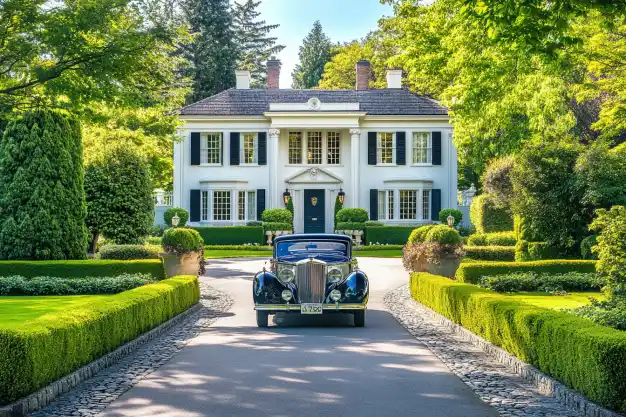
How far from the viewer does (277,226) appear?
38.2 metres

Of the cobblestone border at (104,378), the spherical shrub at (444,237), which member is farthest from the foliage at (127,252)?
the cobblestone border at (104,378)

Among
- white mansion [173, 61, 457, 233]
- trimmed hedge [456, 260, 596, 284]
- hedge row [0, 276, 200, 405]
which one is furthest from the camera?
white mansion [173, 61, 457, 233]

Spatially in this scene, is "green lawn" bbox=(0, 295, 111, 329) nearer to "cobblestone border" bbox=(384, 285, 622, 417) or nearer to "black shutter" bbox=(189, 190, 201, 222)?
"cobblestone border" bbox=(384, 285, 622, 417)

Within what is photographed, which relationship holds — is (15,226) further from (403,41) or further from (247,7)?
(247,7)

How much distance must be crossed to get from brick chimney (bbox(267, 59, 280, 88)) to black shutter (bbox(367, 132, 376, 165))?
7866 millimetres

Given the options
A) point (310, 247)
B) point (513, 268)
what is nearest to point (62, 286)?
point (310, 247)

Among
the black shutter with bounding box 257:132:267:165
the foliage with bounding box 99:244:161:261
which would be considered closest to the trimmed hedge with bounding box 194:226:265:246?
the black shutter with bounding box 257:132:267:165

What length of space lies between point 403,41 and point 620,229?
16.7 m

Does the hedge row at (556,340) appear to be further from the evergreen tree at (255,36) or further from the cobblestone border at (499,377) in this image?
the evergreen tree at (255,36)

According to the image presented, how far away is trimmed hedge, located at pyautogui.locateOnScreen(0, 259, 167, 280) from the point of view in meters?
18.8

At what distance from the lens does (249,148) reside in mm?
42062

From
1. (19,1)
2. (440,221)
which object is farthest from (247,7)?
(19,1)

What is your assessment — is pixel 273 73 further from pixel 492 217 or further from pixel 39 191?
pixel 39 191

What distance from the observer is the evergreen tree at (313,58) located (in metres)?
73.7
